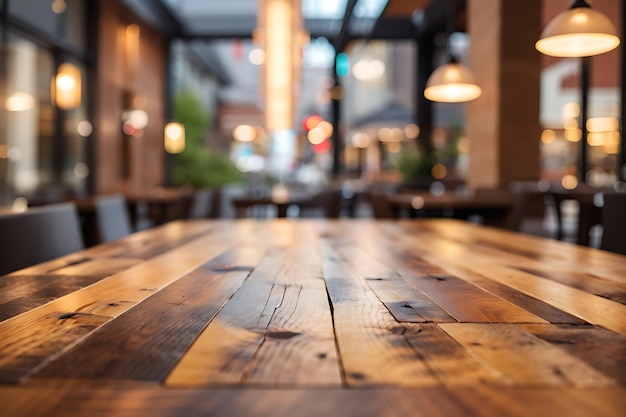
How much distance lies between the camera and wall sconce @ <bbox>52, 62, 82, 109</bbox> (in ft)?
23.8

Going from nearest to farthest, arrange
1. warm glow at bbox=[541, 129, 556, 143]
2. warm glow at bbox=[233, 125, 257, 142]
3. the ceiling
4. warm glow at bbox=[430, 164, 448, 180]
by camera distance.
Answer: warm glow at bbox=[430, 164, 448, 180]
the ceiling
warm glow at bbox=[541, 129, 556, 143]
warm glow at bbox=[233, 125, 257, 142]

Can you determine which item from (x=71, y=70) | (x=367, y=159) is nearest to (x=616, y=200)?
(x=71, y=70)

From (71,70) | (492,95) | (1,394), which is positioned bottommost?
(1,394)

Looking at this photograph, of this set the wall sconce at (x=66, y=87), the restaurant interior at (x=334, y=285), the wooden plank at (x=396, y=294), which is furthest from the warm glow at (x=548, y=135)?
the wooden plank at (x=396, y=294)

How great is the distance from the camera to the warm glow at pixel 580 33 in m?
Result: 2.37

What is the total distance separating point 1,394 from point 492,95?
20.2 feet

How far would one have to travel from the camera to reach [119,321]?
34.0 inches

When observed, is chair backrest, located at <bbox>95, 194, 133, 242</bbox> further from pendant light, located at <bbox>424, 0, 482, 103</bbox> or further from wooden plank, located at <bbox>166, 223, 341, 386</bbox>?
pendant light, located at <bbox>424, 0, 482, 103</bbox>

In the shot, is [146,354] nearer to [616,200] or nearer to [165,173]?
[616,200]

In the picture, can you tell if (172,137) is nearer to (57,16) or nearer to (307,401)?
(57,16)

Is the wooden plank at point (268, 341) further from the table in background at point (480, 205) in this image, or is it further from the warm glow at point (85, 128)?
the warm glow at point (85, 128)

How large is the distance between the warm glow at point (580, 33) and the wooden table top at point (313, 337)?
47.1 inches

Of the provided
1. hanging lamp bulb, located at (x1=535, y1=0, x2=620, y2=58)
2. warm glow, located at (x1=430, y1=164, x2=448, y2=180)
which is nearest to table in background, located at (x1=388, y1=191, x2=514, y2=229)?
hanging lamp bulb, located at (x1=535, y1=0, x2=620, y2=58)

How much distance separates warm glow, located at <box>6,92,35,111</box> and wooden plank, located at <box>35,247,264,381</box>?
6165mm
